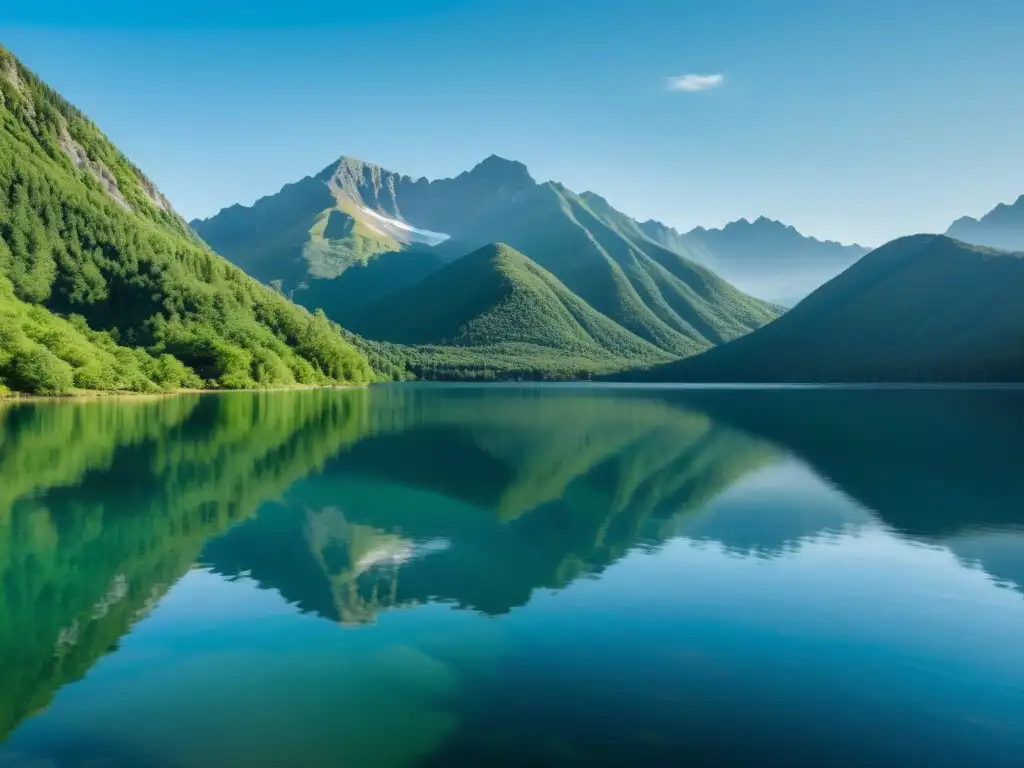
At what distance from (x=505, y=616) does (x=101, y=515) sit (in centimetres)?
1815

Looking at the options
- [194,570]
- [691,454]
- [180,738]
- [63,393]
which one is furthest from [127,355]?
[180,738]

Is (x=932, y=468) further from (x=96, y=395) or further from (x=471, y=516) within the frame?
(x=96, y=395)

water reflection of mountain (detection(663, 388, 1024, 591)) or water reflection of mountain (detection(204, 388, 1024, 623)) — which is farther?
water reflection of mountain (detection(663, 388, 1024, 591))

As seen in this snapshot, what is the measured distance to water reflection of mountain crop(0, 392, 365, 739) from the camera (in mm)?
15656

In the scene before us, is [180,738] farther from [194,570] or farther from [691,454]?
[691,454]

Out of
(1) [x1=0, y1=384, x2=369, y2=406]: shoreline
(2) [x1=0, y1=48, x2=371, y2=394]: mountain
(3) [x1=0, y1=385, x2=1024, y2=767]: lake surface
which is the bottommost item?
(1) [x1=0, y1=384, x2=369, y2=406]: shoreline

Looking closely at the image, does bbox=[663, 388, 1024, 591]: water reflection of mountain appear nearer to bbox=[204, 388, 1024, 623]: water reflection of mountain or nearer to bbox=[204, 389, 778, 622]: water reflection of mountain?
bbox=[204, 388, 1024, 623]: water reflection of mountain

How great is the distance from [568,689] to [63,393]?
111 metres

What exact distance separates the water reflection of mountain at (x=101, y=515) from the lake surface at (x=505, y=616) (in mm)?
126

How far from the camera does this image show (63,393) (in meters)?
104

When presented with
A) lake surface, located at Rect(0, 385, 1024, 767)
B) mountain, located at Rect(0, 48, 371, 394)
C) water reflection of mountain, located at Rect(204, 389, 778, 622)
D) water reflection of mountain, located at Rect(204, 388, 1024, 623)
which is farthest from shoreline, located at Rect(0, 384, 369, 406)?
lake surface, located at Rect(0, 385, 1024, 767)

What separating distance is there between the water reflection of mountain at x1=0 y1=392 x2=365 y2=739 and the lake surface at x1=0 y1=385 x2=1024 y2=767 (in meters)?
0.13

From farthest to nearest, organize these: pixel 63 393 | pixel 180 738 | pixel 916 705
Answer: pixel 63 393 → pixel 916 705 → pixel 180 738

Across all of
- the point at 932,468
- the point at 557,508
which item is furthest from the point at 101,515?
the point at 932,468
